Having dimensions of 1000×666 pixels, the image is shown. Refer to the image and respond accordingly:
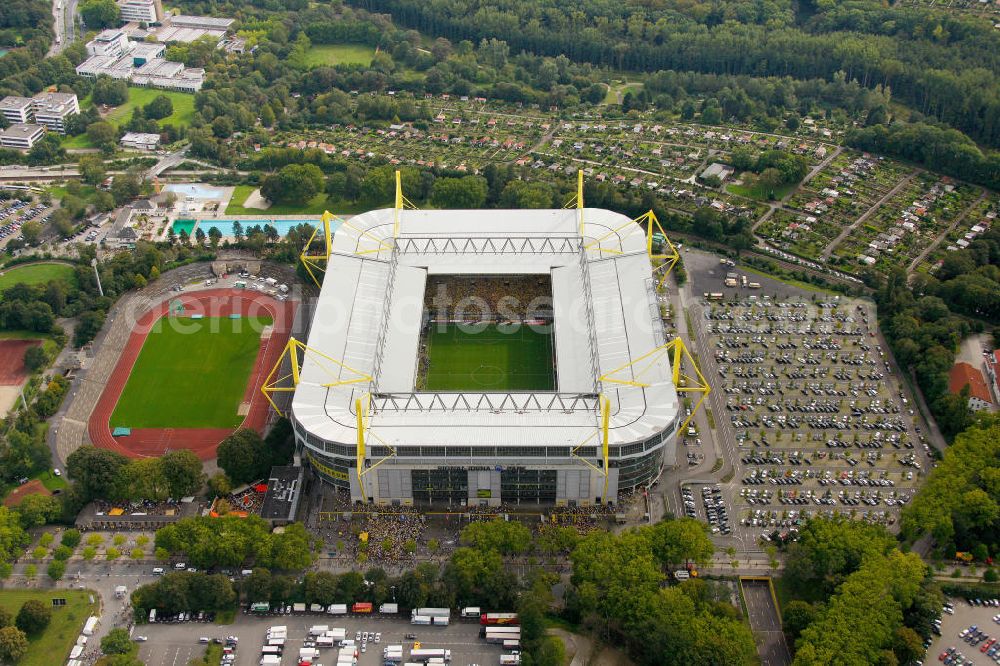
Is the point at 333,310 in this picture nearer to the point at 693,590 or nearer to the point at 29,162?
the point at 693,590

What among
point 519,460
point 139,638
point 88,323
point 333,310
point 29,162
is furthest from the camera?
point 29,162

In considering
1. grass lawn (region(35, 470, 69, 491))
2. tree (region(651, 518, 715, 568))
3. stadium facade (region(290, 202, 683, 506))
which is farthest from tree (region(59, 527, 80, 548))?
tree (region(651, 518, 715, 568))

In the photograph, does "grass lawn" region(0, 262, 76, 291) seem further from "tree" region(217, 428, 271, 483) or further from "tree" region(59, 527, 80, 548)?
"tree" region(59, 527, 80, 548)

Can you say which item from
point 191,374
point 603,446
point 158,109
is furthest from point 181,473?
point 158,109

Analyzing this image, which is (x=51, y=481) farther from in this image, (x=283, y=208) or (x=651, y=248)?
(x=651, y=248)

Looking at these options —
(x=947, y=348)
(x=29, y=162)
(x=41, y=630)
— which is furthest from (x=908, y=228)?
(x=29, y=162)
